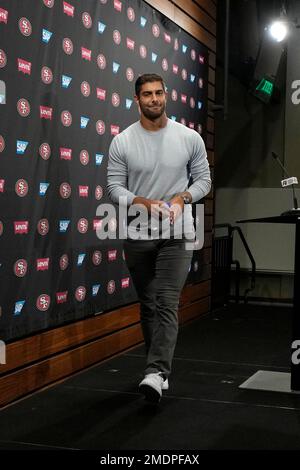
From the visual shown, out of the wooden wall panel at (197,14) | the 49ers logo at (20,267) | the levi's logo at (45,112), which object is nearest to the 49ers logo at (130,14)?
the wooden wall panel at (197,14)

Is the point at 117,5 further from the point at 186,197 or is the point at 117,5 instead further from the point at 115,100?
the point at 186,197

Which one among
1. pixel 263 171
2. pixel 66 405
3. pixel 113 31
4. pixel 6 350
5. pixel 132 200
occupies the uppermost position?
pixel 113 31

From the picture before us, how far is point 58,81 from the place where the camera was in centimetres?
370

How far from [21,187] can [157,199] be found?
0.65m

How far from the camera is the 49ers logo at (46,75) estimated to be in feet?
11.6

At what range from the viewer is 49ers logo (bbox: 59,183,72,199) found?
3756 millimetres

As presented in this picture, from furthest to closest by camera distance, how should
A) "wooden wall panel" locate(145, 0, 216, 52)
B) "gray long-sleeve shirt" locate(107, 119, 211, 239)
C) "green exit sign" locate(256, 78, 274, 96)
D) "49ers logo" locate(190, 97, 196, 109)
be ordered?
1. "green exit sign" locate(256, 78, 274, 96)
2. "49ers logo" locate(190, 97, 196, 109)
3. "wooden wall panel" locate(145, 0, 216, 52)
4. "gray long-sleeve shirt" locate(107, 119, 211, 239)

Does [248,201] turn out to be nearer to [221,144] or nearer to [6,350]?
[221,144]

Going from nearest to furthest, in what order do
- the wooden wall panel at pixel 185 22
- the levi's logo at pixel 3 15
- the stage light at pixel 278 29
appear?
the levi's logo at pixel 3 15 < the wooden wall panel at pixel 185 22 < the stage light at pixel 278 29

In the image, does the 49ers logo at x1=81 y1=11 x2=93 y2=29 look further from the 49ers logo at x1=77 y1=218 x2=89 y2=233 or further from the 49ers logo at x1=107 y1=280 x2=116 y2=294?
the 49ers logo at x1=107 y1=280 x2=116 y2=294

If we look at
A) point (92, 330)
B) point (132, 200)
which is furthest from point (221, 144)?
point (132, 200)

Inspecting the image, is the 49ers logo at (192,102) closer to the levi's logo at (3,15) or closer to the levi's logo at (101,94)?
the levi's logo at (101,94)

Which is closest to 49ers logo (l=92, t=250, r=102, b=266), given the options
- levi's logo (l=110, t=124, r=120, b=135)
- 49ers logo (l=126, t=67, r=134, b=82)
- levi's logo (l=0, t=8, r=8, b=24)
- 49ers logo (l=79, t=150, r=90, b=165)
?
49ers logo (l=79, t=150, r=90, b=165)
